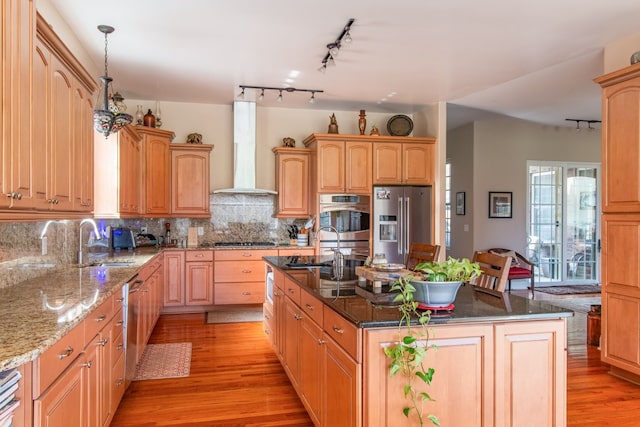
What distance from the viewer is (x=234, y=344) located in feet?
14.7

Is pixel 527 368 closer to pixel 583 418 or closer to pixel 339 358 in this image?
pixel 339 358

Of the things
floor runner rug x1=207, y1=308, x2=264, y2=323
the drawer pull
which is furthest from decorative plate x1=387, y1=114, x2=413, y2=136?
the drawer pull

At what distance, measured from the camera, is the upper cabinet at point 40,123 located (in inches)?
69.3

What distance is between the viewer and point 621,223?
3.43 meters

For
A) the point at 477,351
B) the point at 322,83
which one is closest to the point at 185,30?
the point at 322,83

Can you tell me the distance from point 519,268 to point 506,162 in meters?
1.84

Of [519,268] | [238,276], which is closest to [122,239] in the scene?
[238,276]

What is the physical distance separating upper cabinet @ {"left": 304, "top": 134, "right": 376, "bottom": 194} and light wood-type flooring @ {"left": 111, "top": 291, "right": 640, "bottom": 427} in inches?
92.6

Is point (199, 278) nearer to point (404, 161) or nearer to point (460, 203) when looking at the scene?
point (404, 161)

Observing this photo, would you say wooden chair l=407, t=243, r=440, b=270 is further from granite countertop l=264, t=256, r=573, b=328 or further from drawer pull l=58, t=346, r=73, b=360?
drawer pull l=58, t=346, r=73, b=360

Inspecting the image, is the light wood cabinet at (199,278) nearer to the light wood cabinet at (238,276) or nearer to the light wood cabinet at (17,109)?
the light wood cabinet at (238,276)

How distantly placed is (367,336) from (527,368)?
779mm

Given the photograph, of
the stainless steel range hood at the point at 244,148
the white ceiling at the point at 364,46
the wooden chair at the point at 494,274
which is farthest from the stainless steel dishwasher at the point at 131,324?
the stainless steel range hood at the point at 244,148

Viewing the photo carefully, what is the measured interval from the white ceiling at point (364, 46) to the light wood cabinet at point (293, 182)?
0.75 metres
